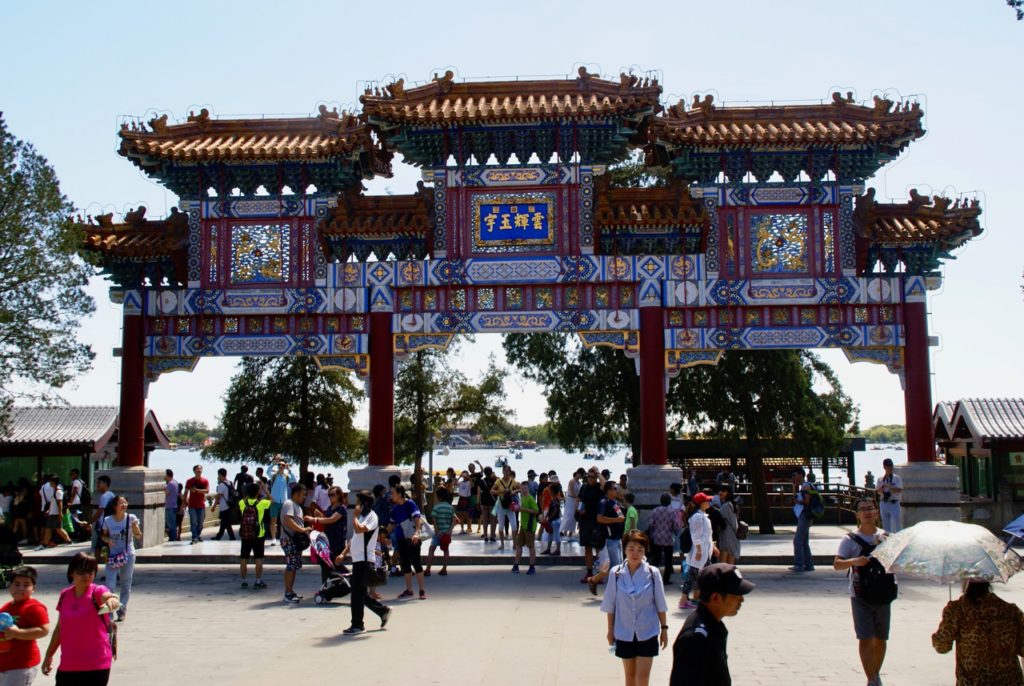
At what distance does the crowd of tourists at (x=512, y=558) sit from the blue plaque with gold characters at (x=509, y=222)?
494 centimetres

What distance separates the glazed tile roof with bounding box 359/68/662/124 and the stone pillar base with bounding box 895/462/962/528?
935 cm

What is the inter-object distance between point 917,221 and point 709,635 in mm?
18248

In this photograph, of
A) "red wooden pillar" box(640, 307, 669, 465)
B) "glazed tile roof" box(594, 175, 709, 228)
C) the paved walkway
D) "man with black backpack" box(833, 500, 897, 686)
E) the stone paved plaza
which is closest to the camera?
→ "man with black backpack" box(833, 500, 897, 686)

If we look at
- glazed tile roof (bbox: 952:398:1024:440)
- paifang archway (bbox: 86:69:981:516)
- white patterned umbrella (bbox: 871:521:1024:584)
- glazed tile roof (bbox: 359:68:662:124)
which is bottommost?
white patterned umbrella (bbox: 871:521:1024:584)

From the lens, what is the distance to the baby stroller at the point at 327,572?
1477 cm

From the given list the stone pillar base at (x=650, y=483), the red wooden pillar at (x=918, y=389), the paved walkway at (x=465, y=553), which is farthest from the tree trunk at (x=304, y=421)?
the red wooden pillar at (x=918, y=389)

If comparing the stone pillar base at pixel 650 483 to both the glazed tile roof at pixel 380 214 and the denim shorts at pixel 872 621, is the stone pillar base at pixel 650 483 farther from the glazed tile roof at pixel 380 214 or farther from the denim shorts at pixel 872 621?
the denim shorts at pixel 872 621

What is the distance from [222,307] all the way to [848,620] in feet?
47.9

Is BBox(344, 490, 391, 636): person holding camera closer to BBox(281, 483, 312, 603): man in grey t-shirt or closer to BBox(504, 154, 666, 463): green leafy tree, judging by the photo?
BBox(281, 483, 312, 603): man in grey t-shirt

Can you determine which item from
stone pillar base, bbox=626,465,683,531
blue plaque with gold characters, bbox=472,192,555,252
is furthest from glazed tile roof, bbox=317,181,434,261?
stone pillar base, bbox=626,465,683,531

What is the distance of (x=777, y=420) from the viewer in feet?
89.4

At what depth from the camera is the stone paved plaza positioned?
10.6 meters

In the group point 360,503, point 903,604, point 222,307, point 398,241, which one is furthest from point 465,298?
point 903,604

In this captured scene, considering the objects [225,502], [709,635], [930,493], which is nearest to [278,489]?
[225,502]
